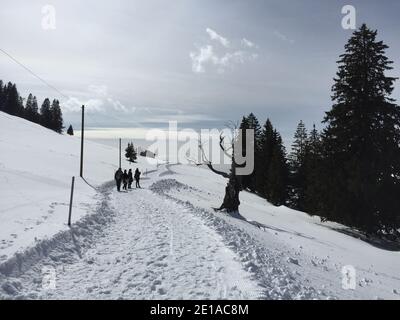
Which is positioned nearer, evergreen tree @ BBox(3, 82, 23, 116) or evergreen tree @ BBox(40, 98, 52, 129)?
evergreen tree @ BBox(3, 82, 23, 116)

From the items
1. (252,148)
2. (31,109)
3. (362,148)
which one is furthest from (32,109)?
(362,148)

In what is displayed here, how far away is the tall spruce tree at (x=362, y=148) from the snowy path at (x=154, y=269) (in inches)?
535

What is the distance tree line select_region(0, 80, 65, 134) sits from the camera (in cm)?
12188

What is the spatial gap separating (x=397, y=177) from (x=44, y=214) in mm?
21663

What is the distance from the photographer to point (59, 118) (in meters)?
127

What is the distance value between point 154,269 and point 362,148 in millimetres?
19996

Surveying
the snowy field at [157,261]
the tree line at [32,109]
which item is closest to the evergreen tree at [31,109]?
the tree line at [32,109]

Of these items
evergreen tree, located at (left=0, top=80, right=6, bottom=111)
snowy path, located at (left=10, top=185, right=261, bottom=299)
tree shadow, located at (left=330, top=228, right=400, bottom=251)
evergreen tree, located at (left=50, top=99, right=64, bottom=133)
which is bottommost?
tree shadow, located at (left=330, top=228, right=400, bottom=251)

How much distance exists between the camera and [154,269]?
8664mm

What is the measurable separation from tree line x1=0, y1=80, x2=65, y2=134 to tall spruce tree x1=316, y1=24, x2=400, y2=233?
383ft

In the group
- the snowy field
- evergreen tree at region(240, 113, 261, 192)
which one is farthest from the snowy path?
evergreen tree at region(240, 113, 261, 192)

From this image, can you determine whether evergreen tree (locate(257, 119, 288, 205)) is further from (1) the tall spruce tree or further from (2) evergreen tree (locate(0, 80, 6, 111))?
(2) evergreen tree (locate(0, 80, 6, 111))
